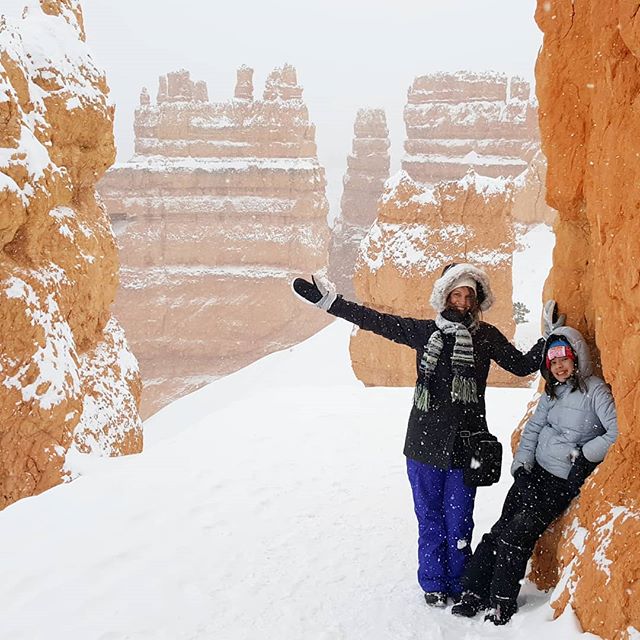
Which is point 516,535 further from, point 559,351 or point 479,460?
point 559,351

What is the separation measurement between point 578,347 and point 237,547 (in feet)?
5.34

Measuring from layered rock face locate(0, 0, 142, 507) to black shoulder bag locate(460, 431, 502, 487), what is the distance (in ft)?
10.6

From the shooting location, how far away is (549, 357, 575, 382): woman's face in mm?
2657

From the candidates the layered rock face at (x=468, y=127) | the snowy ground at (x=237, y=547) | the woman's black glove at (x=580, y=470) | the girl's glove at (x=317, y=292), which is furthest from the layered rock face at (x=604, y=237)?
the layered rock face at (x=468, y=127)

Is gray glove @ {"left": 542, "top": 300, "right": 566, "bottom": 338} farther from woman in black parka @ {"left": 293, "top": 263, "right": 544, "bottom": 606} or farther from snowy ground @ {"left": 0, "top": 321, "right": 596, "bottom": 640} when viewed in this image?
snowy ground @ {"left": 0, "top": 321, "right": 596, "bottom": 640}

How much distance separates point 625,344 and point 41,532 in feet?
8.50

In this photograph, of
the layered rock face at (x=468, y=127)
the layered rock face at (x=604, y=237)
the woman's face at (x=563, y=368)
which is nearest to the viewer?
the layered rock face at (x=604, y=237)

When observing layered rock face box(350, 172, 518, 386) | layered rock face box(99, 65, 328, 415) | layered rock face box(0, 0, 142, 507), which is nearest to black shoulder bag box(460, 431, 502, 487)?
A: layered rock face box(0, 0, 142, 507)

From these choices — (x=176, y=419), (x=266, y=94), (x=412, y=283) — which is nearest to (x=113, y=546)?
(x=412, y=283)

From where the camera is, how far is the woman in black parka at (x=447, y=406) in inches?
110

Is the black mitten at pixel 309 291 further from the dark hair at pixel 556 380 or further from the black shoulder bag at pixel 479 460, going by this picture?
the dark hair at pixel 556 380

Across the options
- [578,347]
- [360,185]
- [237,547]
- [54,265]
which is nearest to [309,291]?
[578,347]

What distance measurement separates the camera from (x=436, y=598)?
9.15 feet

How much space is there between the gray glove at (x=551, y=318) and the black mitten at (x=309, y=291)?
2.74ft
